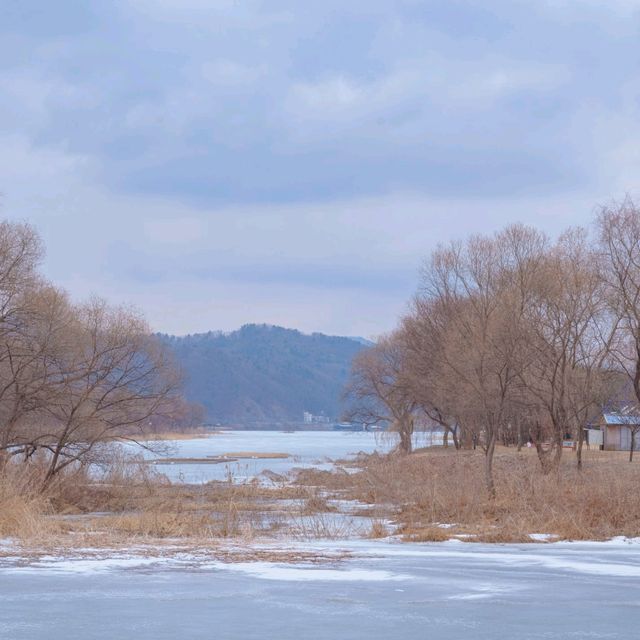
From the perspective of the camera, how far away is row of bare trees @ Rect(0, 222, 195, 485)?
1304 inches

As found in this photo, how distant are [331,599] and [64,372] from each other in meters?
25.0

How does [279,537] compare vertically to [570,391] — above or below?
below

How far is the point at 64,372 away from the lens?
1379 inches

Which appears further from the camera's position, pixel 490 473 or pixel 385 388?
pixel 385 388

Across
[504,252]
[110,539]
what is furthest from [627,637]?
[504,252]

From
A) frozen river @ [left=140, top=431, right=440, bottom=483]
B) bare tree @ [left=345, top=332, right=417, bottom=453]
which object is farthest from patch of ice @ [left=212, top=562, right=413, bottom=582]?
bare tree @ [left=345, top=332, right=417, bottom=453]

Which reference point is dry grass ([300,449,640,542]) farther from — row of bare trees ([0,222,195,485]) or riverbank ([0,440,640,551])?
row of bare trees ([0,222,195,485])

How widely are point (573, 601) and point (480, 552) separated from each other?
219 inches

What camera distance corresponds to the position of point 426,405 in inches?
2872

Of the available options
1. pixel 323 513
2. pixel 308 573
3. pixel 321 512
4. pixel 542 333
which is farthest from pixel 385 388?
pixel 308 573

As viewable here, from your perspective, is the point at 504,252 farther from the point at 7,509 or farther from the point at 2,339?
the point at 7,509

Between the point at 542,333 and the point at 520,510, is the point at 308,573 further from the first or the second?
the point at 542,333

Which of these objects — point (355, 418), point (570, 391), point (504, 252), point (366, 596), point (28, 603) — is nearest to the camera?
point (28, 603)

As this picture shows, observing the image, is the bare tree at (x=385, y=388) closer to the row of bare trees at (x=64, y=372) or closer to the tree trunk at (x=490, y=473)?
the row of bare trees at (x=64, y=372)
